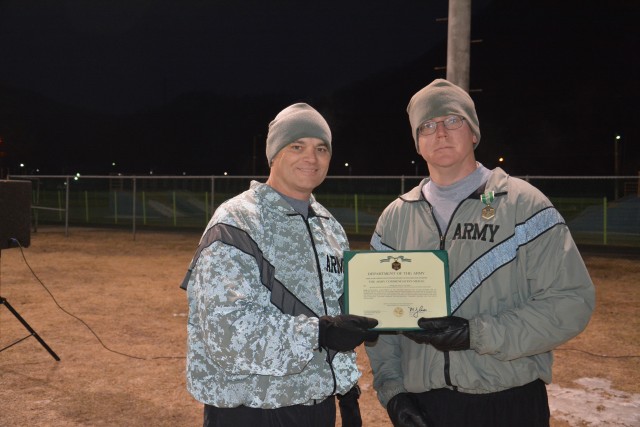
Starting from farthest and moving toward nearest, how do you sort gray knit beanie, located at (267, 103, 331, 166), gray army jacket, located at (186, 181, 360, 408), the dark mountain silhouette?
the dark mountain silhouette → gray knit beanie, located at (267, 103, 331, 166) → gray army jacket, located at (186, 181, 360, 408)

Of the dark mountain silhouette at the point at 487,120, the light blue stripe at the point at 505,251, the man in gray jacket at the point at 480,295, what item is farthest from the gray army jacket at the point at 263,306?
the dark mountain silhouette at the point at 487,120

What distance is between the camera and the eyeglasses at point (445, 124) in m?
2.28

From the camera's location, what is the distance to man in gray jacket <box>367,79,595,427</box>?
1975 millimetres

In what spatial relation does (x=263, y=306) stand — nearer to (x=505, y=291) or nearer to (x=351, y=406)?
(x=351, y=406)

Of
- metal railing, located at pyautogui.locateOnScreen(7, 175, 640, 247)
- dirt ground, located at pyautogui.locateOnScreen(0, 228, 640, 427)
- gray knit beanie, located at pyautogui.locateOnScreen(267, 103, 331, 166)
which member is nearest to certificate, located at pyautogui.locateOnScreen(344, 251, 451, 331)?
gray knit beanie, located at pyautogui.locateOnScreen(267, 103, 331, 166)

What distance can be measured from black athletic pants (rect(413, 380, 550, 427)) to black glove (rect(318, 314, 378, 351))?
50cm

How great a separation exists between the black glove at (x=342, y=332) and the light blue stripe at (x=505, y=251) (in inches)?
17.0

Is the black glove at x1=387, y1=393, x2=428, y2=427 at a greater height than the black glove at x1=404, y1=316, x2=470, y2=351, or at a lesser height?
lesser

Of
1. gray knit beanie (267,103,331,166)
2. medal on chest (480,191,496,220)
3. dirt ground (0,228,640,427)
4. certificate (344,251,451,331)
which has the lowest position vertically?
dirt ground (0,228,640,427)

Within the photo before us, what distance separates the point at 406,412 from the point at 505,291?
22.3 inches

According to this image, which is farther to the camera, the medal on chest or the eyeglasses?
the eyeglasses

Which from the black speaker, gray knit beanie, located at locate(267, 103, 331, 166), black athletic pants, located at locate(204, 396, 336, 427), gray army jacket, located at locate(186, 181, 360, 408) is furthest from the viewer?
the black speaker
